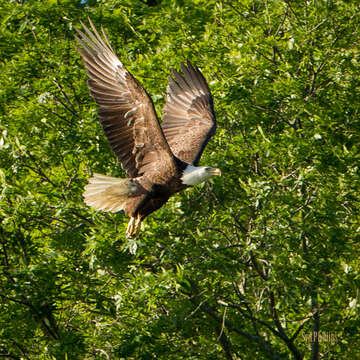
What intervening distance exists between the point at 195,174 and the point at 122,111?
90 centimetres

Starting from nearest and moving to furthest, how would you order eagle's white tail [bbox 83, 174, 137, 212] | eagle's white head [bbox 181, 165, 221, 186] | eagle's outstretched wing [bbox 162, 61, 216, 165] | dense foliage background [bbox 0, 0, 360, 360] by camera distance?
eagle's white head [bbox 181, 165, 221, 186]
eagle's white tail [bbox 83, 174, 137, 212]
dense foliage background [bbox 0, 0, 360, 360]
eagle's outstretched wing [bbox 162, 61, 216, 165]

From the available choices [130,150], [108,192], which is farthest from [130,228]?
[130,150]

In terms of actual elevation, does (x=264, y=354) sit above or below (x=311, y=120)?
below

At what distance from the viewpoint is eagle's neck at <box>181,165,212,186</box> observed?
658 cm

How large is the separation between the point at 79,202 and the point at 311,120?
2729mm

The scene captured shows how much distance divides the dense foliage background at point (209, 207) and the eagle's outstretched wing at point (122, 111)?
2.22 ft

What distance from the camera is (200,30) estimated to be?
943 cm

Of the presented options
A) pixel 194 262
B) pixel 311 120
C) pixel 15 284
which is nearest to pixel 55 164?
pixel 15 284

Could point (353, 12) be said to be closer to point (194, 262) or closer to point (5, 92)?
A: point (194, 262)

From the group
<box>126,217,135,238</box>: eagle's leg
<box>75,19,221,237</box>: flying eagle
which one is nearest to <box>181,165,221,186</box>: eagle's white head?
<box>75,19,221,237</box>: flying eagle

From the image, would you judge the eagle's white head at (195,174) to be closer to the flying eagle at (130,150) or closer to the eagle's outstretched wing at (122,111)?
the flying eagle at (130,150)

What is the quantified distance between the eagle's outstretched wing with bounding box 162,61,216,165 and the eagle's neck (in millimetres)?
594

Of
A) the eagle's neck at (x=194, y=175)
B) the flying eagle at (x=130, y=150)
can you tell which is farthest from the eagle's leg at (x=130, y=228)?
the eagle's neck at (x=194, y=175)

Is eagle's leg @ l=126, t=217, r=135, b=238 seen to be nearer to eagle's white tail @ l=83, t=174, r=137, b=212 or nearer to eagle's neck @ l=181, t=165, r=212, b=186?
eagle's white tail @ l=83, t=174, r=137, b=212
